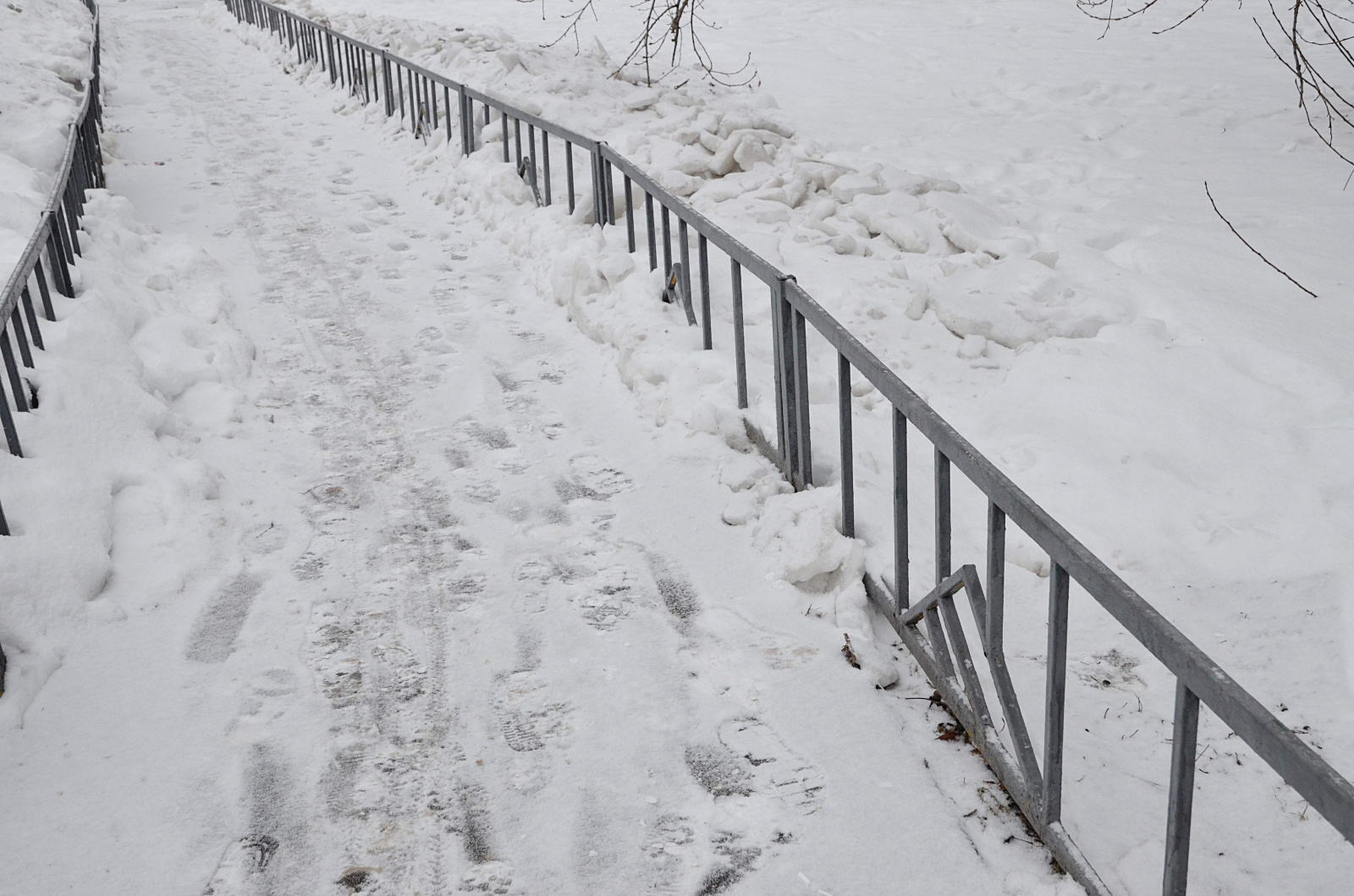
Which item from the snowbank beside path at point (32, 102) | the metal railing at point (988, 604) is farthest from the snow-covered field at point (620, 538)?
the snowbank beside path at point (32, 102)

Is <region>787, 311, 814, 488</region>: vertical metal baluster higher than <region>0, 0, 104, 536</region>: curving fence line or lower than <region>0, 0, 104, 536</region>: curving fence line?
lower

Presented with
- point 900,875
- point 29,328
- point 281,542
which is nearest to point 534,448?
point 281,542

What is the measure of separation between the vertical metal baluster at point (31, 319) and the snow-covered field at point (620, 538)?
7.3 inches

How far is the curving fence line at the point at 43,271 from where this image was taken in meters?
4.12

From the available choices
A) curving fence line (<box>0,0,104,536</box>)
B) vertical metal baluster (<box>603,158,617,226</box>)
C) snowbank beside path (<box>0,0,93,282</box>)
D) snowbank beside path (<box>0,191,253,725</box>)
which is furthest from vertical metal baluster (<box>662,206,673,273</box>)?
snowbank beside path (<box>0,0,93,282</box>)

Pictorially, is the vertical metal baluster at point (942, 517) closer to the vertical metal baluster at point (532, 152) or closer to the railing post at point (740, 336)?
the railing post at point (740, 336)

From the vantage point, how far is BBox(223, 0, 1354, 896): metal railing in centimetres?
Answer: 183

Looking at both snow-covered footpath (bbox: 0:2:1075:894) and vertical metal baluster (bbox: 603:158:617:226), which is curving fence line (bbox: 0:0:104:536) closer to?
snow-covered footpath (bbox: 0:2:1075:894)

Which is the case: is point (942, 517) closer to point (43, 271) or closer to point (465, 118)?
point (43, 271)

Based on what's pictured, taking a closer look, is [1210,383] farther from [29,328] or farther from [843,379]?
[29,328]

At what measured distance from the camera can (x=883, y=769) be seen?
9.58ft

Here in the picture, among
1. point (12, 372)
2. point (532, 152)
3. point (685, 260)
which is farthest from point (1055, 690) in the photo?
point (532, 152)

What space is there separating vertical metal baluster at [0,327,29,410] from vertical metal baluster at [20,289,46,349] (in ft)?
1.24

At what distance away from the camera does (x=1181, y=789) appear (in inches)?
78.4
